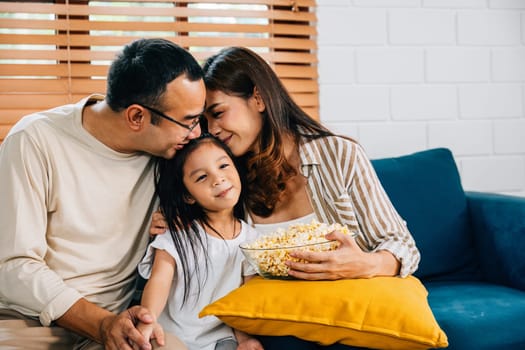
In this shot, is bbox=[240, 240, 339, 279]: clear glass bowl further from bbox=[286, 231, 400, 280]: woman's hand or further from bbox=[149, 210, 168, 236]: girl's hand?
bbox=[149, 210, 168, 236]: girl's hand

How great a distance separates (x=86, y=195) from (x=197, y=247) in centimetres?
32

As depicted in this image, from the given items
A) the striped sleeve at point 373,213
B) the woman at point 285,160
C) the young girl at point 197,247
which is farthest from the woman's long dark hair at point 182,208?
the striped sleeve at point 373,213

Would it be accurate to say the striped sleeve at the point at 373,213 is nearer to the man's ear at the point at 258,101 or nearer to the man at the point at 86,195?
the man's ear at the point at 258,101

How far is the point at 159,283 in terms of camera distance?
162 cm

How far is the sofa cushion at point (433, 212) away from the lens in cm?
220

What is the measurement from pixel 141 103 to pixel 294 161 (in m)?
0.53

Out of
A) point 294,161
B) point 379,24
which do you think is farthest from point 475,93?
point 294,161

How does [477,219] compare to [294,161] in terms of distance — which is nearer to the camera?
[294,161]

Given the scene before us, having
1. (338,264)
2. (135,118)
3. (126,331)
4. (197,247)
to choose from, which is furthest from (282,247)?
(135,118)

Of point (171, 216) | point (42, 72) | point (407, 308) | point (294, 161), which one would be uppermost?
point (42, 72)

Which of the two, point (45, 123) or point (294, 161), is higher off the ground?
point (45, 123)

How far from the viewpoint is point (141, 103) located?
168 cm

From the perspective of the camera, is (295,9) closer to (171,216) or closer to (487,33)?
(487,33)

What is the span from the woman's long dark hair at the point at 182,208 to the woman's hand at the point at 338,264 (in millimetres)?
298
